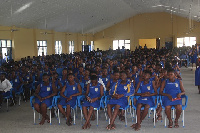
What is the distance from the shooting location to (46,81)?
6070 millimetres

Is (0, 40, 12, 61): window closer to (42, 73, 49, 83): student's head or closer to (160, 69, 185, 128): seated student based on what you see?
(42, 73, 49, 83): student's head

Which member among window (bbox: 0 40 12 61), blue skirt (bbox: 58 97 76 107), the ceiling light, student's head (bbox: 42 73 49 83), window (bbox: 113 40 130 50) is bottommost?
blue skirt (bbox: 58 97 76 107)

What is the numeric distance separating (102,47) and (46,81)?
28.1 metres

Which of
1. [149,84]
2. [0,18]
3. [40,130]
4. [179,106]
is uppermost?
[0,18]

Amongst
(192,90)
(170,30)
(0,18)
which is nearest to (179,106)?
(192,90)

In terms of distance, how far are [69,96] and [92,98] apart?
1.96ft

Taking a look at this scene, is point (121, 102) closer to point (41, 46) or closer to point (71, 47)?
point (41, 46)

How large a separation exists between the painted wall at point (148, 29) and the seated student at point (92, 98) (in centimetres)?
2658

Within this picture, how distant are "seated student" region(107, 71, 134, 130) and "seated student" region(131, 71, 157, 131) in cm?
24

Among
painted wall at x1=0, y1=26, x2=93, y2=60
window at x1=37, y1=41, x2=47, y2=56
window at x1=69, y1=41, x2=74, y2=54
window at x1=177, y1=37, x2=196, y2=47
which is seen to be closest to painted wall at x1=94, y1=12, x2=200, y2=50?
window at x1=177, y1=37, x2=196, y2=47

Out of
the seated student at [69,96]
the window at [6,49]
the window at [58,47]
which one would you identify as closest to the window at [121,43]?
the window at [58,47]

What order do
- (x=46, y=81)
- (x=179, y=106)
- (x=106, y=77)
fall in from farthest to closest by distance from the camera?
1. (x=106, y=77)
2. (x=46, y=81)
3. (x=179, y=106)

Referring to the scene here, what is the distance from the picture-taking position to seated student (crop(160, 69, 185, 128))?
518 centimetres

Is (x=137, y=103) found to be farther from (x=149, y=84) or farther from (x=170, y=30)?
(x=170, y=30)
